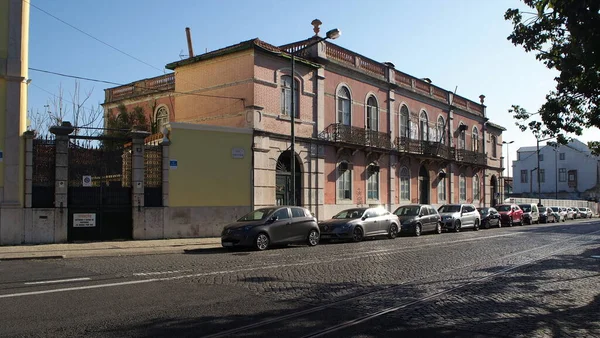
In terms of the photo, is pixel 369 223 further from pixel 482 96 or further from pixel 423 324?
pixel 482 96

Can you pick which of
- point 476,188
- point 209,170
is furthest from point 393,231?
point 476,188

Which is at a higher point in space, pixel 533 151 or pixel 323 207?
pixel 533 151

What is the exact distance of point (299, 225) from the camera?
716 inches

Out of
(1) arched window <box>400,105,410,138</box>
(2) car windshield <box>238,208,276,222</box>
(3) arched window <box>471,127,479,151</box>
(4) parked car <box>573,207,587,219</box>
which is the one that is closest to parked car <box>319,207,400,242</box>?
(2) car windshield <box>238,208,276,222</box>

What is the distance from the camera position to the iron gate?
18781 mm

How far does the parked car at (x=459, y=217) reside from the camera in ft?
93.8

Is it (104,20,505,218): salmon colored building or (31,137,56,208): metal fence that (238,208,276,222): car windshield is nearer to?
(104,20,505,218): salmon colored building

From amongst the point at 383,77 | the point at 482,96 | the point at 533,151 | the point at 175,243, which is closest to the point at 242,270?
the point at 175,243

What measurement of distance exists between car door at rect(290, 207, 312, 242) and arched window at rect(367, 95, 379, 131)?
14.0 m

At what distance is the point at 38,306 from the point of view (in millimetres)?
7629

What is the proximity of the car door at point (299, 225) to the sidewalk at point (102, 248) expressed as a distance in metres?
2.69

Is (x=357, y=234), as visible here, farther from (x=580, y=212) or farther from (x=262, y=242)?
(x=580, y=212)

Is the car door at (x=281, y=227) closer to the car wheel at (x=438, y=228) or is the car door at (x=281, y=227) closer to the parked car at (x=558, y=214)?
the car wheel at (x=438, y=228)

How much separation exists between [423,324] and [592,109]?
8.88 metres
